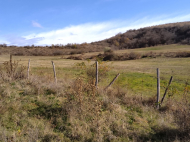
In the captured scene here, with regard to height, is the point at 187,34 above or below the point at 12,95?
above

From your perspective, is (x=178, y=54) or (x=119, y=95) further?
(x=178, y=54)

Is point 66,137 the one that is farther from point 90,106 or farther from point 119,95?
point 119,95

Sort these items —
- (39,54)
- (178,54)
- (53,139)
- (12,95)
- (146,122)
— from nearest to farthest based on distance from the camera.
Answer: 1. (53,139)
2. (146,122)
3. (12,95)
4. (178,54)
5. (39,54)

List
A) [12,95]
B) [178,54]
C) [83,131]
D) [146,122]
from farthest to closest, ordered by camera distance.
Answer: [178,54] < [12,95] < [146,122] < [83,131]

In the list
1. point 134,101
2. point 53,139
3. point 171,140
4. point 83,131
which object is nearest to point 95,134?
point 83,131

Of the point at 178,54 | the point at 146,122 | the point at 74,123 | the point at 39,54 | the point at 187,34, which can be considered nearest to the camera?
the point at 74,123

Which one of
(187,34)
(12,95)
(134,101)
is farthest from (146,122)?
(187,34)

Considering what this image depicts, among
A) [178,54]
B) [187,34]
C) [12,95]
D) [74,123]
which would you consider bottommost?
[74,123]

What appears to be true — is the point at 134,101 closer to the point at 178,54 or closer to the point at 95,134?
the point at 95,134

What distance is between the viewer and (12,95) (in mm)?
7598

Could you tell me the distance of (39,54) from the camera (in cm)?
6006

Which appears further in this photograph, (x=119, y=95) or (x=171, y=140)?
(x=119, y=95)

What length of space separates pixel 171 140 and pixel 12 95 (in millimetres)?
7367

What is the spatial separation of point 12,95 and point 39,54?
184 ft
